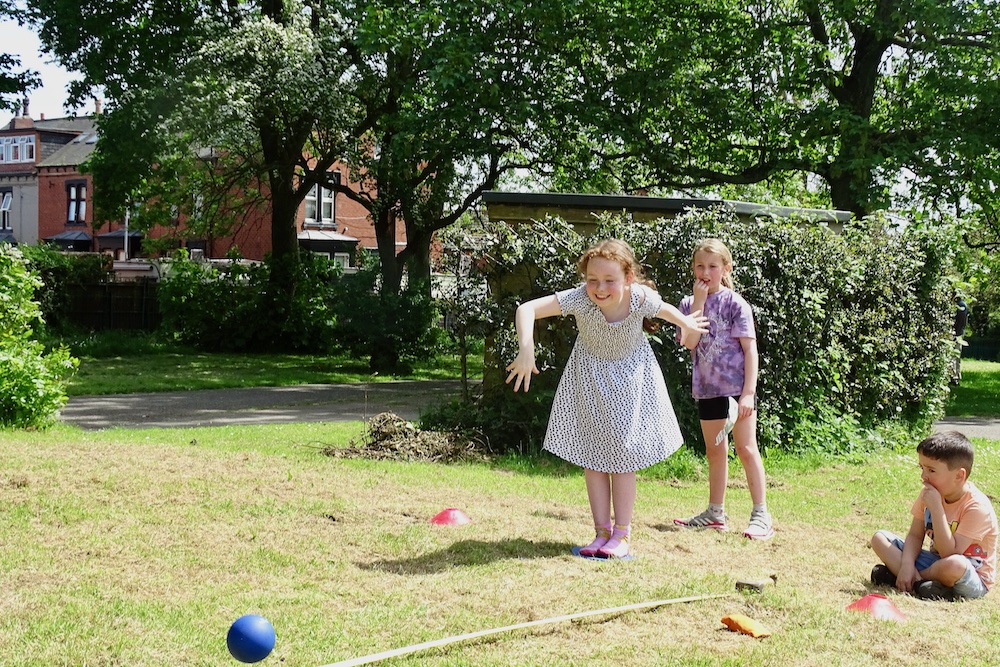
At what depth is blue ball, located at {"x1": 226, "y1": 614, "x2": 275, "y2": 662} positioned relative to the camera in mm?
3486

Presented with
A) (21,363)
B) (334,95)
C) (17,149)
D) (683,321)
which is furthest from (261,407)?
(17,149)

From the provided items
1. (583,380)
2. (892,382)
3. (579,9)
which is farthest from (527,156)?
(583,380)

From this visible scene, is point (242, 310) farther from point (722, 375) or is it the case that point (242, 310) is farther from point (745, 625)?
point (745, 625)

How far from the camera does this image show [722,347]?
20.4 feet

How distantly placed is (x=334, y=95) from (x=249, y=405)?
8246mm

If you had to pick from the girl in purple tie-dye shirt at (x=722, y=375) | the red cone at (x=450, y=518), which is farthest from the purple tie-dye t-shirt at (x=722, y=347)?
the red cone at (x=450, y=518)

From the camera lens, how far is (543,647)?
3891 millimetres

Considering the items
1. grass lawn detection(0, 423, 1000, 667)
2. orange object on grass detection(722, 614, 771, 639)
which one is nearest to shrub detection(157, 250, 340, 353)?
grass lawn detection(0, 423, 1000, 667)

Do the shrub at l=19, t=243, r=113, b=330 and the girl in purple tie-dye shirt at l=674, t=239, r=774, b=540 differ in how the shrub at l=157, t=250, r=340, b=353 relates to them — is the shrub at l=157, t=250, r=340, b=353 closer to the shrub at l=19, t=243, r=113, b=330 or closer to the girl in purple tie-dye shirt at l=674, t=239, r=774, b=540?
the shrub at l=19, t=243, r=113, b=330

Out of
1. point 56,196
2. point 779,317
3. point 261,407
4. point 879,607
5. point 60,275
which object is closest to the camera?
point 879,607

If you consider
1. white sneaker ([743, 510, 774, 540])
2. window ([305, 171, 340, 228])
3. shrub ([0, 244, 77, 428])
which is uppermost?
window ([305, 171, 340, 228])

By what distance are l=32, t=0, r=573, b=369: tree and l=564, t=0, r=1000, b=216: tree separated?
193 centimetres

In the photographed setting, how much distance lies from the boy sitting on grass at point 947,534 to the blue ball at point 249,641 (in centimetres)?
308

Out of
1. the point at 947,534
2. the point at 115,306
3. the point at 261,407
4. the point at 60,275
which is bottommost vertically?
the point at 261,407
